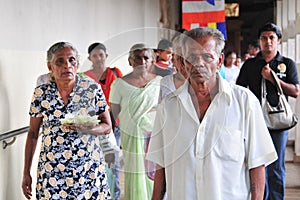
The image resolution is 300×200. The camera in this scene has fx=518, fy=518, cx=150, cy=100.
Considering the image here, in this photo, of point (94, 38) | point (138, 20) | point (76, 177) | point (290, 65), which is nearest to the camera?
point (76, 177)

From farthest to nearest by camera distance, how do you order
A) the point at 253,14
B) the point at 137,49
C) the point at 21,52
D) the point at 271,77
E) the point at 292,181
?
the point at 253,14
the point at 292,181
the point at 271,77
the point at 21,52
the point at 137,49

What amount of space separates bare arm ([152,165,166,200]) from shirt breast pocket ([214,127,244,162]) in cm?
25

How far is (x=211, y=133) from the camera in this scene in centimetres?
169

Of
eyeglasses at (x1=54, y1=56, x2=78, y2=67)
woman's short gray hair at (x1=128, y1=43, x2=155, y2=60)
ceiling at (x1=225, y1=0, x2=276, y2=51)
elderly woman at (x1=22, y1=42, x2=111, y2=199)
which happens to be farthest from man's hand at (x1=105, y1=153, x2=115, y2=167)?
ceiling at (x1=225, y1=0, x2=276, y2=51)

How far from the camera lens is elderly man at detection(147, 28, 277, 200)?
168 cm

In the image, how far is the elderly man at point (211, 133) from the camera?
1.68 meters

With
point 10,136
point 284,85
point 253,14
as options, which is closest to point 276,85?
point 284,85

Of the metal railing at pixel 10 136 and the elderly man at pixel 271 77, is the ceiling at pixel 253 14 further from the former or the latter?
the metal railing at pixel 10 136

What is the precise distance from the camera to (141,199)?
9.42 feet

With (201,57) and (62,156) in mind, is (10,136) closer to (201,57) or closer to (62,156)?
(62,156)

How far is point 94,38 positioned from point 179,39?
3072 mm

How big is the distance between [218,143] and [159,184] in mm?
303

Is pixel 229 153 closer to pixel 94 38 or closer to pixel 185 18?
pixel 94 38

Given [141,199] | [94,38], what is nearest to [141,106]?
[141,199]
